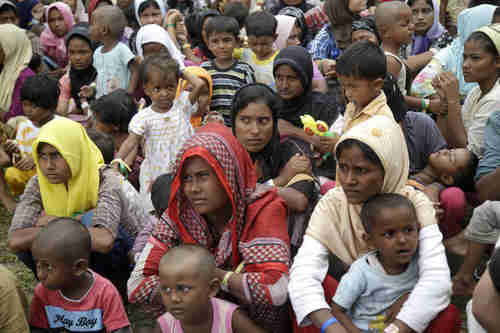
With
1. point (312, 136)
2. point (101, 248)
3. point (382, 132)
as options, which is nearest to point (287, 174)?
point (312, 136)

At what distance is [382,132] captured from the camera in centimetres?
257

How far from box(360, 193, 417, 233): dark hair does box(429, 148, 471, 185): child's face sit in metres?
1.15

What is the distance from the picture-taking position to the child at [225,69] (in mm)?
5043

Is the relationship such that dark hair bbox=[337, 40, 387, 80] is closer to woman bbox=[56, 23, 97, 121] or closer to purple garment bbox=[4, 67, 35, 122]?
woman bbox=[56, 23, 97, 121]

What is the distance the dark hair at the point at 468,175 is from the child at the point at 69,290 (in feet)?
7.42

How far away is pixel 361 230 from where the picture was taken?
2.64 meters

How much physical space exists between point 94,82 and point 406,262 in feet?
14.5

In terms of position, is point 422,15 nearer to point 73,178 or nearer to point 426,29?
point 426,29

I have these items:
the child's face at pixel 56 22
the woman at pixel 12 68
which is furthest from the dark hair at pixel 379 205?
the child's face at pixel 56 22

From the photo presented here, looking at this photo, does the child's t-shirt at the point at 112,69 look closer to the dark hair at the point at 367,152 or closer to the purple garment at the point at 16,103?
the purple garment at the point at 16,103

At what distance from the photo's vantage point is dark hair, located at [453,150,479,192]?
11.6 feet

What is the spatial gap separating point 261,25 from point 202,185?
283cm

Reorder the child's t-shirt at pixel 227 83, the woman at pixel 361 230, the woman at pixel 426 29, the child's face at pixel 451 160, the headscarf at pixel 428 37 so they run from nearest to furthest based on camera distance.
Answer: the woman at pixel 361 230 < the child's face at pixel 451 160 < the child's t-shirt at pixel 227 83 < the woman at pixel 426 29 < the headscarf at pixel 428 37

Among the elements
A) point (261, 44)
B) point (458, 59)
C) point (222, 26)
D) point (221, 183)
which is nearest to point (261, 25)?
point (261, 44)
